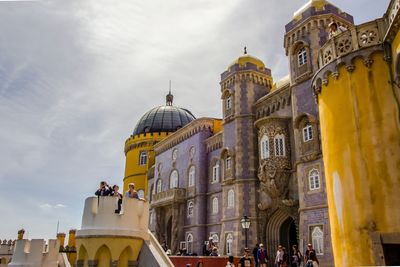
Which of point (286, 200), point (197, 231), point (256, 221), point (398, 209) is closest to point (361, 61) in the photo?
point (398, 209)

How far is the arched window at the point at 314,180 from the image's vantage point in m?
19.0

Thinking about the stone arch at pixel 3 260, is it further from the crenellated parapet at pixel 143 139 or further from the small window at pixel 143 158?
the crenellated parapet at pixel 143 139

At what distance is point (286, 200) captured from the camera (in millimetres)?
21484

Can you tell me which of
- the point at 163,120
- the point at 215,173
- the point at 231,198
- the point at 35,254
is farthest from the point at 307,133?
the point at 163,120

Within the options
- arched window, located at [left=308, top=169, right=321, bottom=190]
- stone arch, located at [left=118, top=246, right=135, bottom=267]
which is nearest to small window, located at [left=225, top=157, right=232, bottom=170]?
arched window, located at [left=308, top=169, right=321, bottom=190]

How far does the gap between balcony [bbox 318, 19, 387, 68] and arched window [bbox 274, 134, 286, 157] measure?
35.8ft

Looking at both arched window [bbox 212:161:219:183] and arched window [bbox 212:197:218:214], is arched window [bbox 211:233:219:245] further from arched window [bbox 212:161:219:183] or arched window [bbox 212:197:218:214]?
arched window [bbox 212:161:219:183]

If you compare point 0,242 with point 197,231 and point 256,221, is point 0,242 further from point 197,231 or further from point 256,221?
point 256,221

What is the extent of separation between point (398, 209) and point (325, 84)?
460 centimetres

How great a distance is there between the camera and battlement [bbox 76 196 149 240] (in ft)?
34.3

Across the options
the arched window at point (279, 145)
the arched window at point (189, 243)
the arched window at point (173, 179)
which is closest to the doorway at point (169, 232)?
the arched window at point (173, 179)

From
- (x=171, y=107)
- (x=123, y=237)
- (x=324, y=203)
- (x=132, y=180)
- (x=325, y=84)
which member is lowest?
(x=123, y=237)

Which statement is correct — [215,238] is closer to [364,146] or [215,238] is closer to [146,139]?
[364,146]

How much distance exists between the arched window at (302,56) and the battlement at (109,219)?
1476 centimetres
